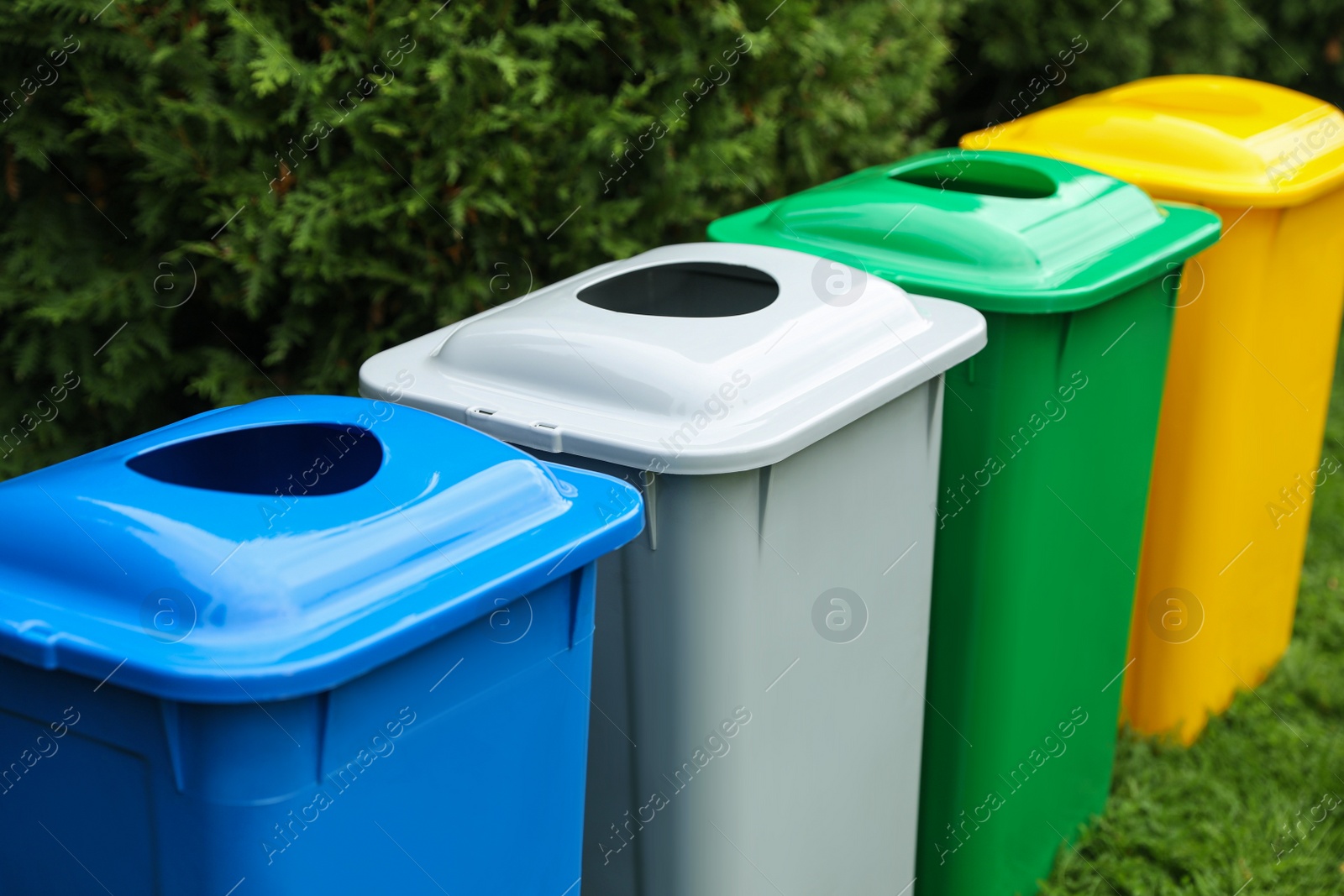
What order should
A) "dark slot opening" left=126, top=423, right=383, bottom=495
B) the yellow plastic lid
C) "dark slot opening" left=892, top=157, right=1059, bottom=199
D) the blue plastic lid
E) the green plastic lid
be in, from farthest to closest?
the yellow plastic lid < "dark slot opening" left=892, top=157, right=1059, bottom=199 < the green plastic lid < "dark slot opening" left=126, top=423, right=383, bottom=495 < the blue plastic lid

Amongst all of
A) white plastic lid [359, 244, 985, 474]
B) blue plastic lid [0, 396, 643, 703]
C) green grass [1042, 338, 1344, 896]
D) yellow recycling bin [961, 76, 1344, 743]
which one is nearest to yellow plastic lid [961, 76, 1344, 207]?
yellow recycling bin [961, 76, 1344, 743]

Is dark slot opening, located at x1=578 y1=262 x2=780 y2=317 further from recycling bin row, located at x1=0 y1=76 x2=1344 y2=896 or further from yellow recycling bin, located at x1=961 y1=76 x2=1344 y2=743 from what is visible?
yellow recycling bin, located at x1=961 y1=76 x2=1344 y2=743

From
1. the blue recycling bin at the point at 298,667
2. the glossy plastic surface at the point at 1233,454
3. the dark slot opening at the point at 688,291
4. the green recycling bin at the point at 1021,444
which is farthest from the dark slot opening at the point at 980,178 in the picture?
the blue recycling bin at the point at 298,667

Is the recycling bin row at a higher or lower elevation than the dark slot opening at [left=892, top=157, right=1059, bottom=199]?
lower

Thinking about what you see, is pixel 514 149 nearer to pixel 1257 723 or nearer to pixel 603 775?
pixel 603 775

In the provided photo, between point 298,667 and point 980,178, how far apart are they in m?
2.18

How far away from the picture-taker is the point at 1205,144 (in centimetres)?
292

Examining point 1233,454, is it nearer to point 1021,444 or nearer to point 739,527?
point 1021,444

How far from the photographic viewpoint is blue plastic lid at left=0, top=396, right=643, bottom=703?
126 cm

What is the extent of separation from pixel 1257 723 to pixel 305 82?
3097mm

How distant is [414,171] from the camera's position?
2844 millimetres

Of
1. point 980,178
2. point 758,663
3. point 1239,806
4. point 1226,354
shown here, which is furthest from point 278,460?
point 1239,806

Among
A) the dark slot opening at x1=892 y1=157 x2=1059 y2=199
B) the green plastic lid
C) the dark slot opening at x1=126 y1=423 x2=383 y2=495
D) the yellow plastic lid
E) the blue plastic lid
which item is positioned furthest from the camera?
the yellow plastic lid

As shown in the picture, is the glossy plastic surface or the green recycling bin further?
the glossy plastic surface
